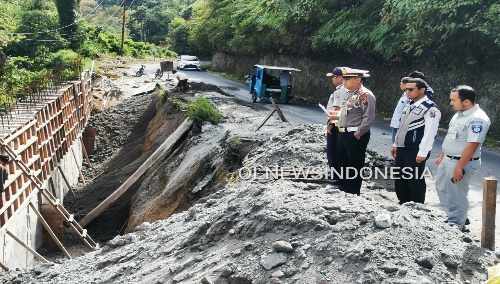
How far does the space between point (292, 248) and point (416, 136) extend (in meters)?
2.56

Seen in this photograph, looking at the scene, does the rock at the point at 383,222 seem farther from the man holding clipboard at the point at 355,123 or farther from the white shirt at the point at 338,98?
the white shirt at the point at 338,98

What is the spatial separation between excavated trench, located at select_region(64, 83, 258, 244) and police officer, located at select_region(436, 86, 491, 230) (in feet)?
16.3

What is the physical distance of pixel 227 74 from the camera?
1754 inches

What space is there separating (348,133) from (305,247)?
2.78 meters

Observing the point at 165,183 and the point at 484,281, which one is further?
the point at 165,183

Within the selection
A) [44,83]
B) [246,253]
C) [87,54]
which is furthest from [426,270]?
[87,54]

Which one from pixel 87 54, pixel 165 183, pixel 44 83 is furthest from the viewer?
pixel 87 54

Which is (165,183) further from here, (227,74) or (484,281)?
(227,74)

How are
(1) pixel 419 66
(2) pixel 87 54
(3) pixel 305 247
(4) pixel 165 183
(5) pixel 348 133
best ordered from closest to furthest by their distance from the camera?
(3) pixel 305 247
(5) pixel 348 133
(4) pixel 165 183
(1) pixel 419 66
(2) pixel 87 54

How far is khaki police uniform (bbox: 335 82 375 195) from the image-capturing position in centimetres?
696

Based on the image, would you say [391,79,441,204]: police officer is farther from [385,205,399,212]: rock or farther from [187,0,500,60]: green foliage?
[187,0,500,60]: green foliage

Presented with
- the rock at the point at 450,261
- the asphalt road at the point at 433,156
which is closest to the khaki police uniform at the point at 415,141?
the asphalt road at the point at 433,156

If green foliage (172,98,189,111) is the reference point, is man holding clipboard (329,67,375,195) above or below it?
above

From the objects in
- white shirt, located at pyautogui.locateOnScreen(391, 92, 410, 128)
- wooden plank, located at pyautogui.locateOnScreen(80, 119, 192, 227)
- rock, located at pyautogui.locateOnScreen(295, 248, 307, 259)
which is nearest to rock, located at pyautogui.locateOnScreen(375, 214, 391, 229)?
rock, located at pyautogui.locateOnScreen(295, 248, 307, 259)
